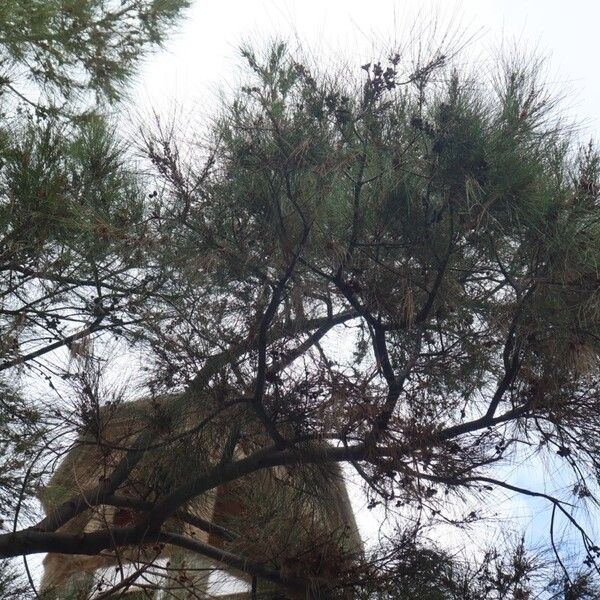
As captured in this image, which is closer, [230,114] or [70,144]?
[230,114]

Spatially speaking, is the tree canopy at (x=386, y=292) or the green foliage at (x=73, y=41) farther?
the green foliage at (x=73, y=41)

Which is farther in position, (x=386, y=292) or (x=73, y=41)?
(x=73, y=41)

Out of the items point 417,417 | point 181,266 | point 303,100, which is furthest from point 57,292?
point 417,417

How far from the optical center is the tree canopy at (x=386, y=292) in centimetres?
272

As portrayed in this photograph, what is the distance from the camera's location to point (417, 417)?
2713 mm

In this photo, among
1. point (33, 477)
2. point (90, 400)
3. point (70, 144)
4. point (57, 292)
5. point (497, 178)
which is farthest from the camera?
point (70, 144)

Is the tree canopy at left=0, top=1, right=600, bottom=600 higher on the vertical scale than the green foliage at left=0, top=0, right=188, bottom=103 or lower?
lower

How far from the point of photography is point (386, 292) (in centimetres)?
288

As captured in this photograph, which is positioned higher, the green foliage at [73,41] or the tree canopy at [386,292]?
the green foliage at [73,41]

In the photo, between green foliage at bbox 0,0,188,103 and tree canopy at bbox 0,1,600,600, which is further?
green foliage at bbox 0,0,188,103

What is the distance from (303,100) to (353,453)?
0.99 meters

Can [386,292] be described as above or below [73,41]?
below

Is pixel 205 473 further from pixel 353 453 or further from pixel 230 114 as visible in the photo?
pixel 230 114

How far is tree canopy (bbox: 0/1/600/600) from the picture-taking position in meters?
2.72
